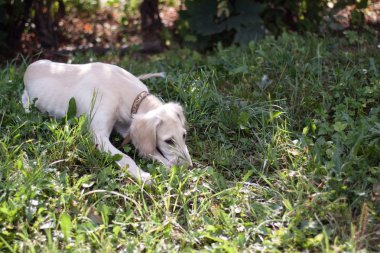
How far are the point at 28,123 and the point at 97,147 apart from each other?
0.55 m

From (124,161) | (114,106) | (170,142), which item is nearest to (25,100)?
(114,106)

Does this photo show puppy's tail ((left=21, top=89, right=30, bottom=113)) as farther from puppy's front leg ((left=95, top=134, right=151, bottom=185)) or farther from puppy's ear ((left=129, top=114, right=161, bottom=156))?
puppy's ear ((left=129, top=114, right=161, bottom=156))

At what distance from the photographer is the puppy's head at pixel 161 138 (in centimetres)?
348

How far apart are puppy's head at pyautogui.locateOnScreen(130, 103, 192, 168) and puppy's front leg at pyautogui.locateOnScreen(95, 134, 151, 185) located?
13cm

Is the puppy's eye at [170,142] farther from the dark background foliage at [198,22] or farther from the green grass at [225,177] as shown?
the dark background foliage at [198,22]

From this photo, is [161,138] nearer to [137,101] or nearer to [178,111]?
[178,111]

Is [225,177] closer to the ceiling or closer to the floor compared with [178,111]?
closer to the floor

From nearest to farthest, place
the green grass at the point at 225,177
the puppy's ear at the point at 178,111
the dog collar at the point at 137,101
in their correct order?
the green grass at the point at 225,177 < the puppy's ear at the point at 178,111 < the dog collar at the point at 137,101

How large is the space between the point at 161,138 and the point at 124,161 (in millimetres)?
266

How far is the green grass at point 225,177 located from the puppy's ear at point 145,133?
93 mm

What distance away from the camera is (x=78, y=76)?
407 centimetres

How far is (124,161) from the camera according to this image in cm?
347

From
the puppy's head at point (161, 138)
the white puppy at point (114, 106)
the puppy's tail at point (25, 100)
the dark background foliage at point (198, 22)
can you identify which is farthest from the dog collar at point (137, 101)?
the dark background foliage at point (198, 22)

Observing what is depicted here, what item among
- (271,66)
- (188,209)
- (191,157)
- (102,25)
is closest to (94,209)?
(188,209)
